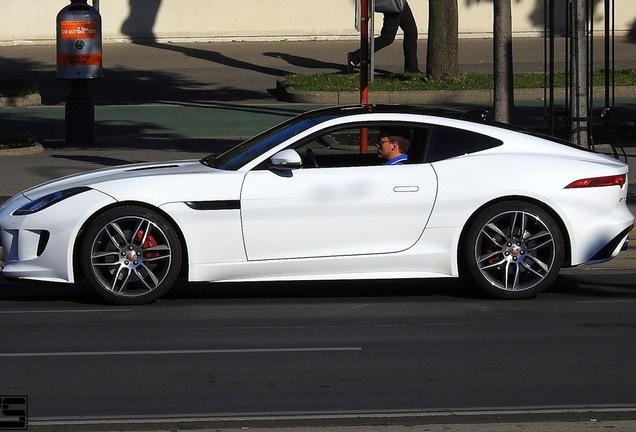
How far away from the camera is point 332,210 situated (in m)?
9.04

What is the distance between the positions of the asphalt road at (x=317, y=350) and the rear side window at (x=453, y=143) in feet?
3.57

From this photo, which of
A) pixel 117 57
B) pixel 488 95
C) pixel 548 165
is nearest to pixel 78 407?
pixel 548 165

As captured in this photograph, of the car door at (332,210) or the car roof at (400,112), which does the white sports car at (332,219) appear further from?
the car roof at (400,112)

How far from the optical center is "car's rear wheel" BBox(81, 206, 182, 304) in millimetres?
8969

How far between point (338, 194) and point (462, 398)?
2713mm

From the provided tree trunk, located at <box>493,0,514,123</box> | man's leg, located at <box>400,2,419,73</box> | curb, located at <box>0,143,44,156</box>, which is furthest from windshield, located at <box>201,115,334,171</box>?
man's leg, located at <box>400,2,419,73</box>

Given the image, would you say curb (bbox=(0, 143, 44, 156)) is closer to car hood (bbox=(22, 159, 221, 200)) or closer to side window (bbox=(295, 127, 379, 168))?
car hood (bbox=(22, 159, 221, 200))

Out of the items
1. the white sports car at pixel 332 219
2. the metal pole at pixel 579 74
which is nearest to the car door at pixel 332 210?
the white sports car at pixel 332 219

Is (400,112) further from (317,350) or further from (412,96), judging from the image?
(412,96)

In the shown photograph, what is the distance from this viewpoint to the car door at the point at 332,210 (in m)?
9.01

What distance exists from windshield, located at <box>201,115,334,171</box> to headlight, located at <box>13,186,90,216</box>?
1.04 meters

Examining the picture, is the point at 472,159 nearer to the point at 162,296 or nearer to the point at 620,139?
the point at 162,296

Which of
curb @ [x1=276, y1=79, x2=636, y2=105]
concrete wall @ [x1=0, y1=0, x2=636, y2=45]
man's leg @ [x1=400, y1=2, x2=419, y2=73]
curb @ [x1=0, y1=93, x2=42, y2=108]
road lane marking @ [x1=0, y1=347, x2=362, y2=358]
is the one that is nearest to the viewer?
road lane marking @ [x1=0, y1=347, x2=362, y2=358]

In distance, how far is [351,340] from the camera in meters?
8.05
